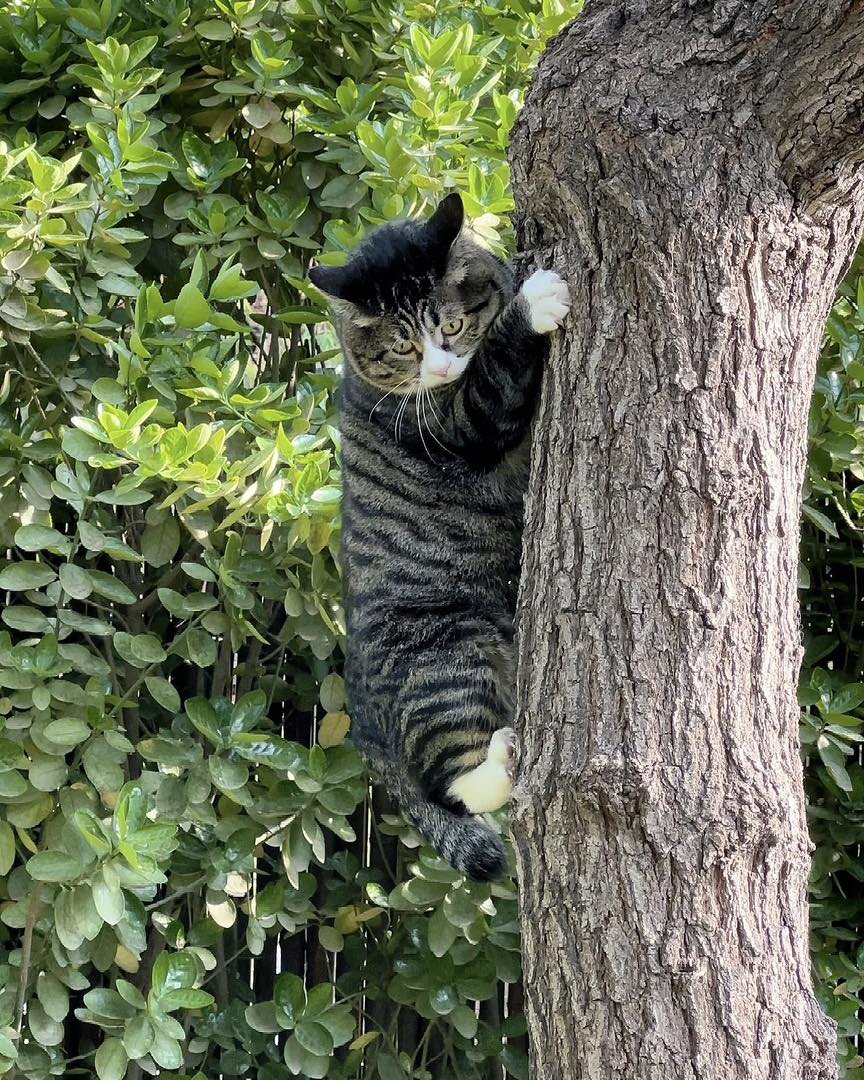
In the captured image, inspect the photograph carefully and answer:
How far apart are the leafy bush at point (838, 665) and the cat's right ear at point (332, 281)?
3.70ft

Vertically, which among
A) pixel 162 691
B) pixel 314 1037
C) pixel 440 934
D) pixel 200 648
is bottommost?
pixel 314 1037

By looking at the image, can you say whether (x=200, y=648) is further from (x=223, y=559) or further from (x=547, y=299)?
(x=547, y=299)

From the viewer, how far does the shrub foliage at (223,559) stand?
2.54 meters

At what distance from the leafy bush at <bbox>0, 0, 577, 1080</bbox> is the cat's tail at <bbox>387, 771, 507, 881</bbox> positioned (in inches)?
15.4

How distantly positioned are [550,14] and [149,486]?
57.7 inches

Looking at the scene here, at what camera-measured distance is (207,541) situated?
274 centimetres

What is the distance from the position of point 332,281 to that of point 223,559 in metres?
0.67

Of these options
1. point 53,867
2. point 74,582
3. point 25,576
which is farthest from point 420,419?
point 53,867

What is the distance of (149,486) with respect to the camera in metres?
2.78

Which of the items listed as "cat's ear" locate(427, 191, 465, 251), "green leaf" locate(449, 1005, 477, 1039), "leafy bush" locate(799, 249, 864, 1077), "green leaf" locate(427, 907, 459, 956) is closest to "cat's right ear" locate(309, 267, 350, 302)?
"cat's ear" locate(427, 191, 465, 251)

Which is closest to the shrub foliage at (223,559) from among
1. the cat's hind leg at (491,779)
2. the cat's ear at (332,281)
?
the cat's ear at (332,281)

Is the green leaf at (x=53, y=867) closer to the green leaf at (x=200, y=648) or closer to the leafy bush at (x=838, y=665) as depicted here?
the green leaf at (x=200, y=648)

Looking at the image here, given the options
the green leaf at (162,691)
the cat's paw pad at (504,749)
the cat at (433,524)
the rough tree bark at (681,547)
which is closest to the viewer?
the rough tree bark at (681,547)

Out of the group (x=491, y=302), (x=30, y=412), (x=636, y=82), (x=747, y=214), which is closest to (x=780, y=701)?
(x=747, y=214)
